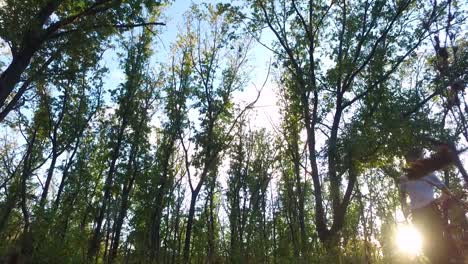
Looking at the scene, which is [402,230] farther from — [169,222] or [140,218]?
[169,222]

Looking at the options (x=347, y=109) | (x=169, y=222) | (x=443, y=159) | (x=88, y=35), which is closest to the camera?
(x=443, y=159)

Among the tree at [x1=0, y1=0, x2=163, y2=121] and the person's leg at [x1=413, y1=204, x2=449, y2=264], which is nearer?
the person's leg at [x1=413, y1=204, x2=449, y2=264]

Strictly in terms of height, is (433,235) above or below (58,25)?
below

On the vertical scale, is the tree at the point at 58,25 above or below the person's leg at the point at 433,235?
above

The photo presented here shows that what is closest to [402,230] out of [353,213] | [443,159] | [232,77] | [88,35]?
[443,159]

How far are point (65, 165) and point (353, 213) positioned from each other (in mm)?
21964

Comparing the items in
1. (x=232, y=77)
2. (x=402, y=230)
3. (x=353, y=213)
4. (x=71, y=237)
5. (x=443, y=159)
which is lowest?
(x=443, y=159)

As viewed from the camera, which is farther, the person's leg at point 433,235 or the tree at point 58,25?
the tree at point 58,25

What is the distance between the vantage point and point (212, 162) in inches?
876

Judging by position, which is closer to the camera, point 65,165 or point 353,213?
point 65,165

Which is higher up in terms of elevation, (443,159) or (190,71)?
(190,71)

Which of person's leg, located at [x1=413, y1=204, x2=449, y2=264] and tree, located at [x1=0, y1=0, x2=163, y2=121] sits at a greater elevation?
tree, located at [x1=0, y1=0, x2=163, y2=121]

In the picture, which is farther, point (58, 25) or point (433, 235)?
point (58, 25)

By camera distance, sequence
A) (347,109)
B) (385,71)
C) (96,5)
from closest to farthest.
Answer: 1. (96,5)
2. (385,71)
3. (347,109)
